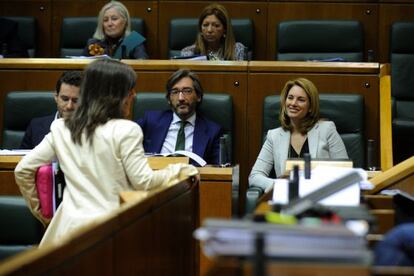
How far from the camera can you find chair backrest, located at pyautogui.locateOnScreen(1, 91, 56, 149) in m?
4.20

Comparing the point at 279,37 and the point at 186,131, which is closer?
the point at 186,131

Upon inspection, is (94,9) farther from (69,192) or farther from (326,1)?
(69,192)

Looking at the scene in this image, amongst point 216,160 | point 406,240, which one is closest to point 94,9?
point 216,160

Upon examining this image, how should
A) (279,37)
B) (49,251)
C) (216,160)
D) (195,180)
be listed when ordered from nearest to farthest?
(49,251), (195,180), (216,160), (279,37)

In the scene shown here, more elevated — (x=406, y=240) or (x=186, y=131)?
(x=186, y=131)

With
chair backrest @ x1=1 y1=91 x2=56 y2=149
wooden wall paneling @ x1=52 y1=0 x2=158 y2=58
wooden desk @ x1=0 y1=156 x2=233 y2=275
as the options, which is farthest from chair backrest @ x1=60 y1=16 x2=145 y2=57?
wooden desk @ x1=0 y1=156 x2=233 y2=275

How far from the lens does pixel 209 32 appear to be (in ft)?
15.6

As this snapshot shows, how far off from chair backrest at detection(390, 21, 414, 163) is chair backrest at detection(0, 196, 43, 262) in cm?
218

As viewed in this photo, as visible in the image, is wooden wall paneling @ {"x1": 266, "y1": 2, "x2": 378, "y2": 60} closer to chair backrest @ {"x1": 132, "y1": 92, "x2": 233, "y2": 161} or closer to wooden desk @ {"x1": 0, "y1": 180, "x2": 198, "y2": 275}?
chair backrest @ {"x1": 132, "y1": 92, "x2": 233, "y2": 161}

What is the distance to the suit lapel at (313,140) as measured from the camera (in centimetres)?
391

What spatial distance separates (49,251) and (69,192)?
2.99 feet

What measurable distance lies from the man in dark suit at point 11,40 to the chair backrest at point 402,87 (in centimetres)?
210

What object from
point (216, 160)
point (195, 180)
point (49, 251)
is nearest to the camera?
point (49, 251)

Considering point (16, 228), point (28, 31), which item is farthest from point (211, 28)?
point (16, 228)
